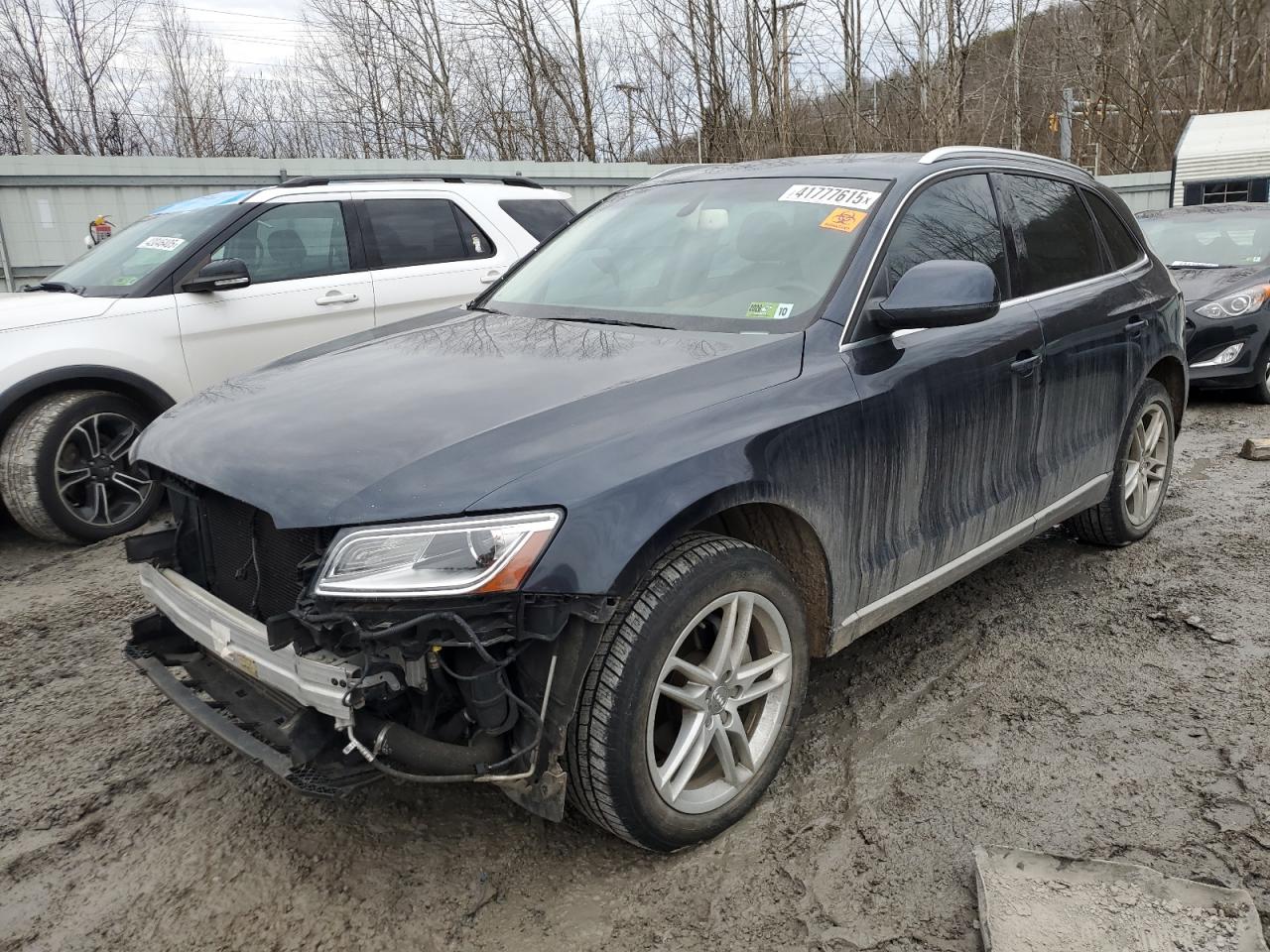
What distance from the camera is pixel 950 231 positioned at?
3441 mm

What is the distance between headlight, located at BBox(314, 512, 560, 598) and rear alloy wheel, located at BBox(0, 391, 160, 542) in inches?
134

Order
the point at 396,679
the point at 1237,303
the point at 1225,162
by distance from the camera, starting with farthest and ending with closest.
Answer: the point at 1225,162
the point at 1237,303
the point at 396,679

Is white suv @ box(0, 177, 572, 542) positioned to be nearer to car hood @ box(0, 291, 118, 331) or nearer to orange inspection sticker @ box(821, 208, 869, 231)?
car hood @ box(0, 291, 118, 331)

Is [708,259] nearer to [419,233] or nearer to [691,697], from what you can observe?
[691,697]

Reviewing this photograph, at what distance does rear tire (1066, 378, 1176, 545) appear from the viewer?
4.45 metres

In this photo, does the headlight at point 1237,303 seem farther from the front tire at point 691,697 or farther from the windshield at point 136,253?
the windshield at point 136,253

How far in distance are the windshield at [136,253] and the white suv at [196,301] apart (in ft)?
0.04

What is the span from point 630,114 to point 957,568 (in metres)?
17.7

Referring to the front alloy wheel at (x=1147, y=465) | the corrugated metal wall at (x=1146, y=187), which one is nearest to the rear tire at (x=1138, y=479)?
the front alloy wheel at (x=1147, y=465)

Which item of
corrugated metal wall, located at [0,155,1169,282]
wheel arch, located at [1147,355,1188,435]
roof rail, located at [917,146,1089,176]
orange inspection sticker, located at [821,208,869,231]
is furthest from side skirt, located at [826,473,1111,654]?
corrugated metal wall, located at [0,155,1169,282]

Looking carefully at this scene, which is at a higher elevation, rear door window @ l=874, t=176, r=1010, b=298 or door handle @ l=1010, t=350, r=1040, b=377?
rear door window @ l=874, t=176, r=1010, b=298

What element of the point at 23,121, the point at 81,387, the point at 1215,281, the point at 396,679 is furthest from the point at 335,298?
the point at 23,121

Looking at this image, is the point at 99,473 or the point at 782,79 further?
the point at 782,79

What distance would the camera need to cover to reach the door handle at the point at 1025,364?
3477 millimetres
